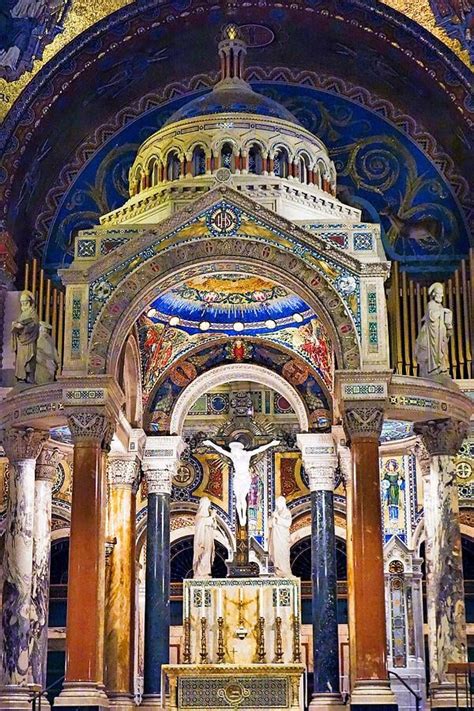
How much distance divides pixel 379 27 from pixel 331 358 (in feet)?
23.8

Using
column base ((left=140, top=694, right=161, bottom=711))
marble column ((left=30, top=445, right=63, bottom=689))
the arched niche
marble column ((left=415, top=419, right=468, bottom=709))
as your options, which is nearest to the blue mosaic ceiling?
the arched niche

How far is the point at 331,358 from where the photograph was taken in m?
23.8

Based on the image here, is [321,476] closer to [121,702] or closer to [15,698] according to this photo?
[121,702]

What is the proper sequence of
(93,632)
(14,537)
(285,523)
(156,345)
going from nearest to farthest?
(93,632) → (14,537) → (285,523) → (156,345)

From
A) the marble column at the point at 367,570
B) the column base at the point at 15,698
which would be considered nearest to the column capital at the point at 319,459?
the marble column at the point at 367,570

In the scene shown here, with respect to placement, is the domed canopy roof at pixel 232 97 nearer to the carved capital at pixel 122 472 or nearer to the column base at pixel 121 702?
the carved capital at pixel 122 472

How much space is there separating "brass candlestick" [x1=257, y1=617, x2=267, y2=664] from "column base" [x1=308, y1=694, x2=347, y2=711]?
221cm

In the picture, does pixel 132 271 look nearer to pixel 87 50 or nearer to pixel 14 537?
pixel 14 537

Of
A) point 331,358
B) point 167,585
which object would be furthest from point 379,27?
point 167,585

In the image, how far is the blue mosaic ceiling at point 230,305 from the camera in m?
23.9

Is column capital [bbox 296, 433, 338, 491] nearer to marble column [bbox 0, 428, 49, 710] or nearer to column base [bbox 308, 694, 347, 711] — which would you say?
column base [bbox 308, 694, 347, 711]

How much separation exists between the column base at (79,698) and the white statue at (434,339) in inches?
A: 303

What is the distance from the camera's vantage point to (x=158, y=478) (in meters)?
24.6

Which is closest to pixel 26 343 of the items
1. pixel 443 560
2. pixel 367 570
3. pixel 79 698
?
pixel 79 698
